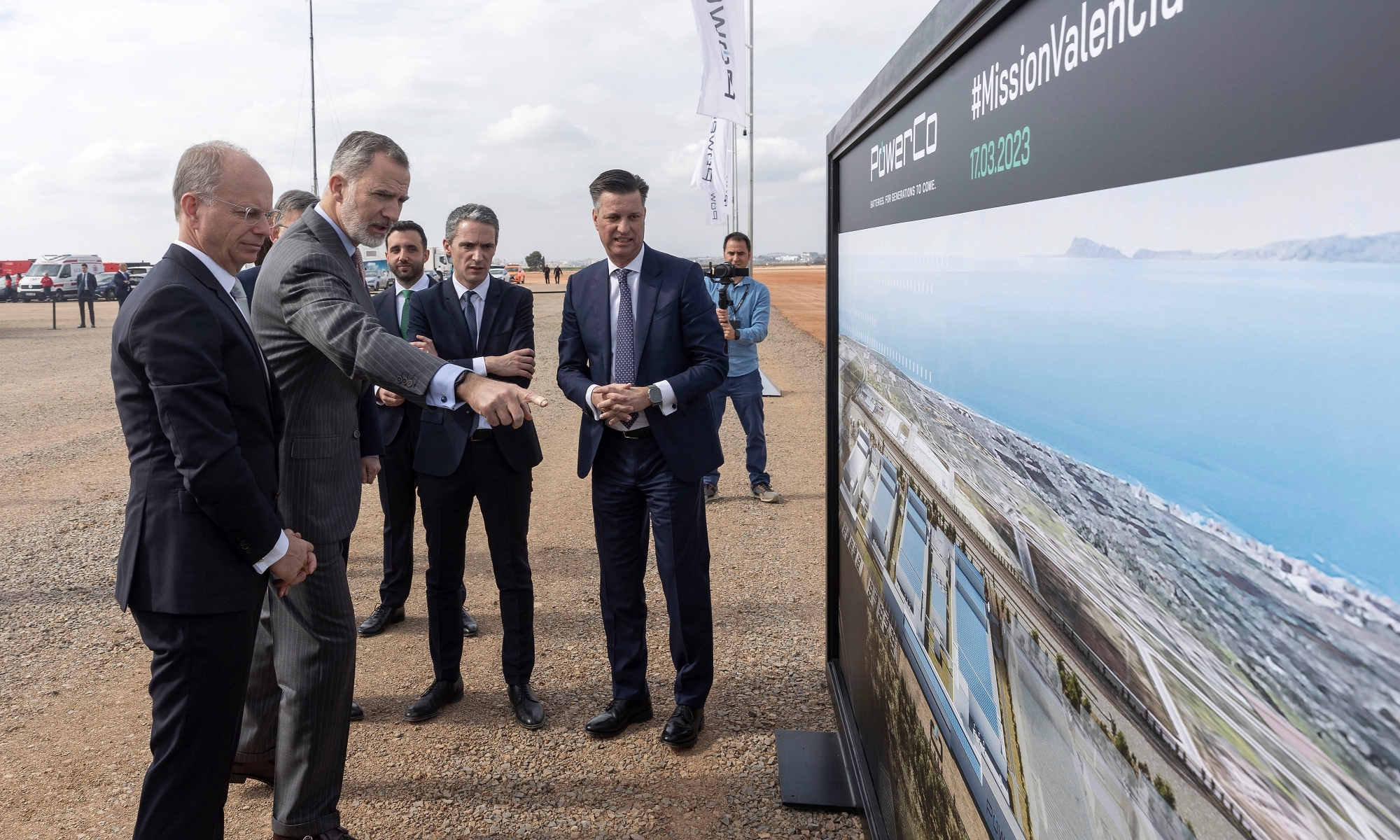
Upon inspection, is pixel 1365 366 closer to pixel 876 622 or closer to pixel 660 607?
pixel 876 622

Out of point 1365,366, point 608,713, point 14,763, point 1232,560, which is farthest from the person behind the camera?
point 608,713

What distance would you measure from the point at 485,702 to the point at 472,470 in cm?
110

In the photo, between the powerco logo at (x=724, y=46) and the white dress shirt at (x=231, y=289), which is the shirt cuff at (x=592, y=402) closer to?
the white dress shirt at (x=231, y=289)

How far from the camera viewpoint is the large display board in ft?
2.39

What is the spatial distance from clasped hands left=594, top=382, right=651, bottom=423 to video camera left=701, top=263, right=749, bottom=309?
422cm

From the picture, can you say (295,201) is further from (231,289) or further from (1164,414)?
(1164,414)

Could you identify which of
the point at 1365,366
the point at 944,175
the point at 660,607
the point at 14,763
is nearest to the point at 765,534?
the point at 660,607

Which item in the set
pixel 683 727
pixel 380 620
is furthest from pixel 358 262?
pixel 380 620

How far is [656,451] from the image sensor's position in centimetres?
366

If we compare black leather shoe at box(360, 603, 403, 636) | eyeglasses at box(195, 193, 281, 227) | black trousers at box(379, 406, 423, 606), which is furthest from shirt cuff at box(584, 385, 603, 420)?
black leather shoe at box(360, 603, 403, 636)

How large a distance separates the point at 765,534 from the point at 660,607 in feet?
5.39

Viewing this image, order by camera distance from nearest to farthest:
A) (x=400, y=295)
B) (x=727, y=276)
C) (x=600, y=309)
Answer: (x=600, y=309) < (x=400, y=295) < (x=727, y=276)

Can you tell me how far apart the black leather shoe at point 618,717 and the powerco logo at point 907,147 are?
2434mm

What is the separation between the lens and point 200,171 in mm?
2430
